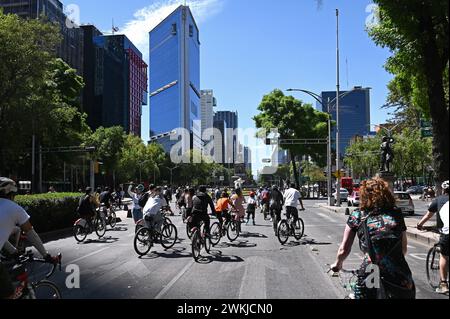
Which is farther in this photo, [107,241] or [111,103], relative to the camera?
[111,103]

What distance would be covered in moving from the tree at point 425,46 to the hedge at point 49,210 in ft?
42.1

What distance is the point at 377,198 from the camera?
4.68 metres

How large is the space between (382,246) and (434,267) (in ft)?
12.7

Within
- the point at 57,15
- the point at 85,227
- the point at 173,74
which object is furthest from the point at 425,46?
the point at 173,74

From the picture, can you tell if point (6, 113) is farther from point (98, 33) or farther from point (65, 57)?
point (98, 33)

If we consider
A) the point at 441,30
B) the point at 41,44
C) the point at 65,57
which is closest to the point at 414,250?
the point at 441,30

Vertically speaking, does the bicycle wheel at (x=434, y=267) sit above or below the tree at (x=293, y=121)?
below

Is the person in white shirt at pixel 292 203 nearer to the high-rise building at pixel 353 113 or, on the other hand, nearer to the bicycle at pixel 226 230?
the bicycle at pixel 226 230

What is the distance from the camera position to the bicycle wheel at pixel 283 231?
1408 centimetres

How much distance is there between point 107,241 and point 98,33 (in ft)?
300

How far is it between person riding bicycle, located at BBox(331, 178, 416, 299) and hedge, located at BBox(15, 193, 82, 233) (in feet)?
44.3

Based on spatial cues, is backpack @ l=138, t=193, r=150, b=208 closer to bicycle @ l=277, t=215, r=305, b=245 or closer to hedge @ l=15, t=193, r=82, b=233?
hedge @ l=15, t=193, r=82, b=233

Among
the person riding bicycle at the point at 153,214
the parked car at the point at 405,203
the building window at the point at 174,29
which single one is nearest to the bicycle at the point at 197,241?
the person riding bicycle at the point at 153,214
